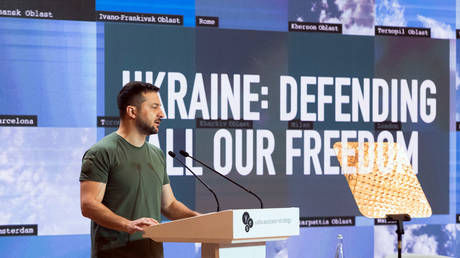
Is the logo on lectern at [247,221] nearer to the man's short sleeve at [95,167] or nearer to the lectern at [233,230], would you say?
the lectern at [233,230]

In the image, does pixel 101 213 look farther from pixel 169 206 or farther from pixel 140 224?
pixel 169 206

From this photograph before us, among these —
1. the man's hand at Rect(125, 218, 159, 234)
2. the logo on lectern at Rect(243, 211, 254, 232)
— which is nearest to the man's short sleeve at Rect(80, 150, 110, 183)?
the man's hand at Rect(125, 218, 159, 234)

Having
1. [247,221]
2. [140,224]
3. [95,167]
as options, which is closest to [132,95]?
[95,167]

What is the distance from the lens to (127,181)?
375 cm

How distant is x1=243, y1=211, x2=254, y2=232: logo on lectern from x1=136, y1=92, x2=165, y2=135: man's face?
1.19 metres

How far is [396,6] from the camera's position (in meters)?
5.75

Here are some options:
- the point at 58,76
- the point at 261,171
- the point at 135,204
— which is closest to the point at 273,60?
the point at 261,171

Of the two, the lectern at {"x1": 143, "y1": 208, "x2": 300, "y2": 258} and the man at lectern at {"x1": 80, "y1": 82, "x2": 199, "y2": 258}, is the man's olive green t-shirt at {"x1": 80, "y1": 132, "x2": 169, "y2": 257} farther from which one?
the lectern at {"x1": 143, "y1": 208, "x2": 300, "y2": 258}

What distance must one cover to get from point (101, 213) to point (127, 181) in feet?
1.00

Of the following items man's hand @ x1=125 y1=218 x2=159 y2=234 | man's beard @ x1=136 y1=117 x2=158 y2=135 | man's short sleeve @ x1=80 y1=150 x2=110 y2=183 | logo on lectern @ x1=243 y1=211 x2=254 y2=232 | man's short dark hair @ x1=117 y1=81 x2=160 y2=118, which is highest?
man's short dark hair @ x1=117 y1=81 x2=160 y2=118

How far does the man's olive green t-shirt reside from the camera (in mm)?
3701

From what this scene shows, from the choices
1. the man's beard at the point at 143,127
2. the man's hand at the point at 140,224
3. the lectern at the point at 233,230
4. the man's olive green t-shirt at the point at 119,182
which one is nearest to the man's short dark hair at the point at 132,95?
the man's beard at the point at 143,127

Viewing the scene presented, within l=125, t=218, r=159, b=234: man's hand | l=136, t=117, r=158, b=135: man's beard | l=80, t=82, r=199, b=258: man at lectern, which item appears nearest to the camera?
l=125, t=218, r=159, b=234: man's hand

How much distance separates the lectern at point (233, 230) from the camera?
2.87 m
